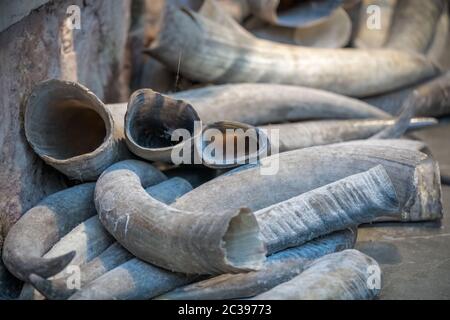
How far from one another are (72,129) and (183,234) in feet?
3.35

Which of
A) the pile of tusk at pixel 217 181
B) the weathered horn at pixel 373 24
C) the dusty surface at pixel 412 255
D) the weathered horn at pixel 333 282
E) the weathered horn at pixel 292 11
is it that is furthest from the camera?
the weathered horn at pixel 373 24

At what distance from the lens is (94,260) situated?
2.51 m

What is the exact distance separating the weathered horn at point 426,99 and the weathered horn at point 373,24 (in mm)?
541

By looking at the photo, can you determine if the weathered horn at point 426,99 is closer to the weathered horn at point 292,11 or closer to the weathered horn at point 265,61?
the weathered horn at point 265,61

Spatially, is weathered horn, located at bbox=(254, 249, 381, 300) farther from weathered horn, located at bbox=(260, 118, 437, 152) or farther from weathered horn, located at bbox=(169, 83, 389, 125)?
weathered horn, located at bbox=(169, 83, 389, 125)

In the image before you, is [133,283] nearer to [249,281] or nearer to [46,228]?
[249,281]

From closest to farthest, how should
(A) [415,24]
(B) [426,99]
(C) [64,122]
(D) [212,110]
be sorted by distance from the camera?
(C) [64,122] < (D) [212,110] < (B) [426,99] < (A) [415,24]

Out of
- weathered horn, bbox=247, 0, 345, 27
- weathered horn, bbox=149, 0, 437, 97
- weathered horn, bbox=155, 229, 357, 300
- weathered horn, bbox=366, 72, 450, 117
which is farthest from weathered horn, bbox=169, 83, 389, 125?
weathered horn, bbox=155, 229, 357, 300

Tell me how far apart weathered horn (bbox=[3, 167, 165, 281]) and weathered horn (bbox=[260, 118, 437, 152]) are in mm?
736

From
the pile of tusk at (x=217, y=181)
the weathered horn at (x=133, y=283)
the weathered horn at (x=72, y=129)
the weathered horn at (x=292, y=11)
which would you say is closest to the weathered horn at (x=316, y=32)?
the weathered horn at (x=292, y=11)

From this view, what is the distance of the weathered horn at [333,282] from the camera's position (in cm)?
221

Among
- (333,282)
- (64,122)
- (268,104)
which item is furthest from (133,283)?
(268,104)

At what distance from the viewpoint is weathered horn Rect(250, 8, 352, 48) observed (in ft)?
15.5

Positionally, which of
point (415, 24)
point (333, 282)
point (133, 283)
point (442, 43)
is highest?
point (333, 282)
